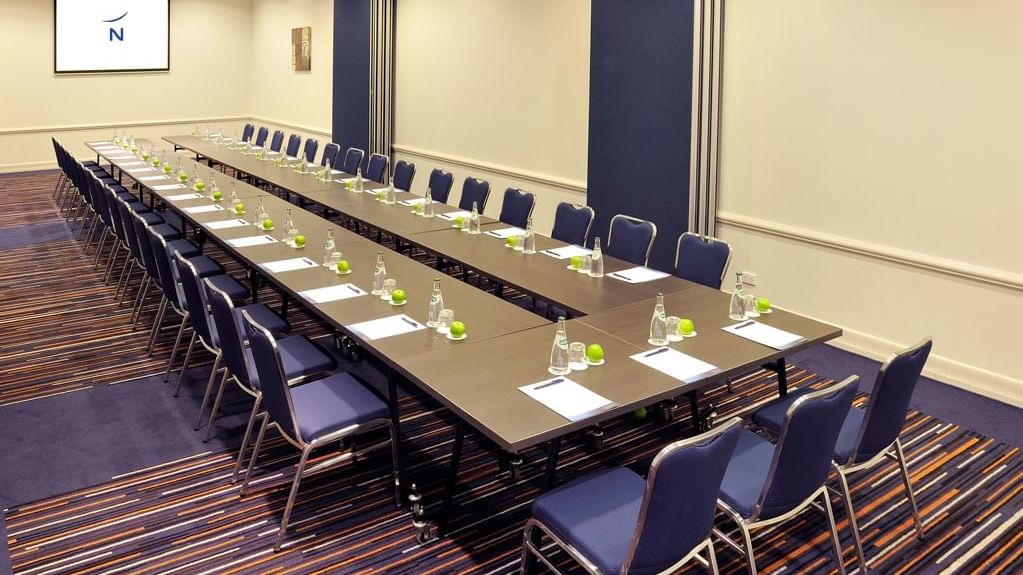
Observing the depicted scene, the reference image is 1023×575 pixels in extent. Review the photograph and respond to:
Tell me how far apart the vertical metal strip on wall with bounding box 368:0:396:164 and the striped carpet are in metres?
6.90

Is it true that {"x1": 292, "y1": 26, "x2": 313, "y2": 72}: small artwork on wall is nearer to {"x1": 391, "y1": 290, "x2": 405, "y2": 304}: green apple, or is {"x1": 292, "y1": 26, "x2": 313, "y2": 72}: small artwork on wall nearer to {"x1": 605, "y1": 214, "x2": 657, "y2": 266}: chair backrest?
{"x1": 605, "y1": 214, "x2": 657, "y2": 266}: chair backrest

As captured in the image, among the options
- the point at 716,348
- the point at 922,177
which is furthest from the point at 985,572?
the point at 922,177

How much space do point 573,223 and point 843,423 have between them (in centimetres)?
315

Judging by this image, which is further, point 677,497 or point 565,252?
point 565,252

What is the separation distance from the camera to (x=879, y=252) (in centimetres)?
556

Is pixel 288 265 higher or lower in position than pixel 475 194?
lower

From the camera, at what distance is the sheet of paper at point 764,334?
368cm

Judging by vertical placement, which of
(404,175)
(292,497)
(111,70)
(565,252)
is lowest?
(292,497)

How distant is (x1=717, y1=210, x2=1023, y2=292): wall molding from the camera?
498 cm

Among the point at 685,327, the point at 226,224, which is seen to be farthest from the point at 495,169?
the point at 685,327

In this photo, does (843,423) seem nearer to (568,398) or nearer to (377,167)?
(568,398)

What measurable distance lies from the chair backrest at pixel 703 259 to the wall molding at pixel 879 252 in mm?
1259

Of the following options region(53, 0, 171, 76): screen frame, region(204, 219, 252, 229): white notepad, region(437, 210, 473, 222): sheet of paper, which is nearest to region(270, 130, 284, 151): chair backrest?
region(53, 0, 171, 76): screen frame

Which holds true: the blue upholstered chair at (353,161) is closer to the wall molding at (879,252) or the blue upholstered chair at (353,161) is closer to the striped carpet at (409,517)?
the wall molding at (879,252)
